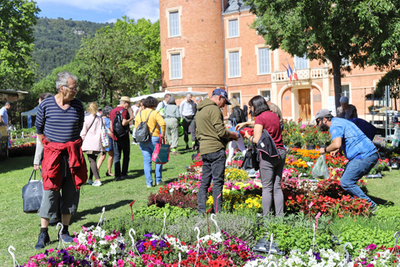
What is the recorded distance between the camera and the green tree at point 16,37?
27.6 metres

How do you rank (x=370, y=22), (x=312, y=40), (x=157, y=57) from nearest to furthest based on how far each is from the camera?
(x=370, y=22) → (x=312, y=40) → (x=157, y=57)

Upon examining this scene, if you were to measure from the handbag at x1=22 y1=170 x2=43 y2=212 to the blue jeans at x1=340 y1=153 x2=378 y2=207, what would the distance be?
Result: 433 centimetres

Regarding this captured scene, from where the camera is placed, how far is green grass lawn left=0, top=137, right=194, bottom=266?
16.4ft

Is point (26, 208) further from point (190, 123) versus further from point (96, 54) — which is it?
point (96, 54)

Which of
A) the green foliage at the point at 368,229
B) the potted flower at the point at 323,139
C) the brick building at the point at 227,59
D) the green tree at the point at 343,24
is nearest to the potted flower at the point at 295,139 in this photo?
the potted flower at the point at 323,139

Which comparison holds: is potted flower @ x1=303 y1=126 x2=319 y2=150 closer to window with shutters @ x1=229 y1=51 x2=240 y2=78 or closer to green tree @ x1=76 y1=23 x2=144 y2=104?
window with shutters @ x1=229 y1=51 x2=240 y2=78

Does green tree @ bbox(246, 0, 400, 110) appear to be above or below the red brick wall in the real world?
below

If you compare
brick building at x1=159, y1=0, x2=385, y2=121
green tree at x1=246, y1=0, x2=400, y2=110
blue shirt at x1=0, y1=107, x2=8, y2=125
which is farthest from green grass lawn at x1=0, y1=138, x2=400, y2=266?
brick building at x1=159, y1=0, x2=385, y2=121

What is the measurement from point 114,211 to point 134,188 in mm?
1748

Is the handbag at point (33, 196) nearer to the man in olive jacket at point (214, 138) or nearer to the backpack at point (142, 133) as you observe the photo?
the man in olive jacket at point (214, 138)

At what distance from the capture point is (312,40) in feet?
49.8

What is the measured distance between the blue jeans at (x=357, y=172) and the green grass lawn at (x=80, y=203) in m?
3.21

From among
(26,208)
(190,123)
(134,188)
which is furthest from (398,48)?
(26,208)

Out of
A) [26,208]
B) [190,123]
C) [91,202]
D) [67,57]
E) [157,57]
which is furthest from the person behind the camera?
[67,57]
